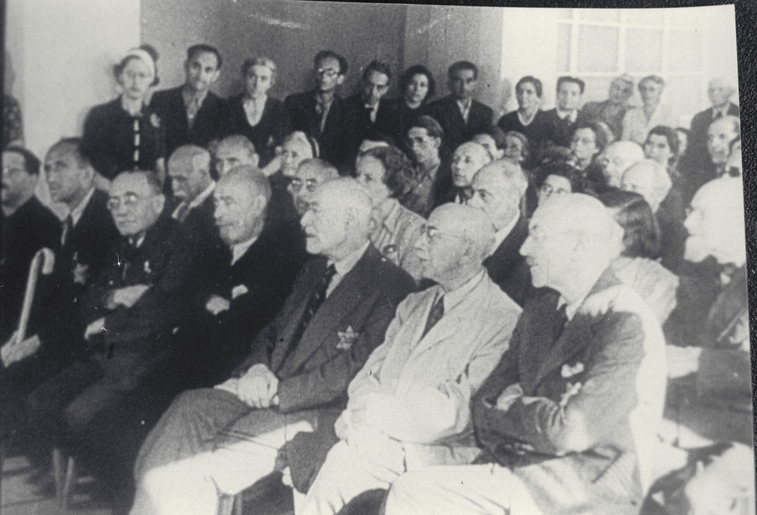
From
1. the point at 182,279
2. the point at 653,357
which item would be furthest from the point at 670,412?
the point at 182,279

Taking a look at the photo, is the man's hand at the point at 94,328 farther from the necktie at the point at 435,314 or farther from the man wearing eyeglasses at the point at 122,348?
the necktie at the point at 435,314

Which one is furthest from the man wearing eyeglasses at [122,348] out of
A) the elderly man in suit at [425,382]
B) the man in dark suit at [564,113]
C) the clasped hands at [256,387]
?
→ the man in dark suit at [564,113]

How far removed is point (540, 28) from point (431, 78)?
21 cm

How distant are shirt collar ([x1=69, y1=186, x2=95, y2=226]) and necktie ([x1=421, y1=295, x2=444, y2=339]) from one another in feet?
2.03

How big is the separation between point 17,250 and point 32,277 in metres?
0.05

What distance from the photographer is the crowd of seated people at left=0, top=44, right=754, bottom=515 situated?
117 cm

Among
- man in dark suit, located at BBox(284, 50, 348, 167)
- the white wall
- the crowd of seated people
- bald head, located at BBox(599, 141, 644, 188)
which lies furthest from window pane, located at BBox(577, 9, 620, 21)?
the white wall

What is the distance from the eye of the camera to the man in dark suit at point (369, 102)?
4.01 ft

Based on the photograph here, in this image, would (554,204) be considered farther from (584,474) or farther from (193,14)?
(193,14)

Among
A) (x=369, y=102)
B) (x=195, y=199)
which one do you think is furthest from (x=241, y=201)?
(x=369, y=102)

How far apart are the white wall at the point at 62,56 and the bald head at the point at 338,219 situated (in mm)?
404

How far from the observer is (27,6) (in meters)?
1.18

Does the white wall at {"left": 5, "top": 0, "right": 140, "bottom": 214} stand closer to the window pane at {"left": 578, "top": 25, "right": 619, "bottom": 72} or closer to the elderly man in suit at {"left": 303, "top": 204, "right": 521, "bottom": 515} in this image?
the elderly man in suit at {"left": 303, "top": 204, "right": 521, "bottom": 515}

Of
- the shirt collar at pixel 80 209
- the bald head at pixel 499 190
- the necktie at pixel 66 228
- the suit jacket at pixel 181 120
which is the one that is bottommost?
the necktie at pixel 66 228
